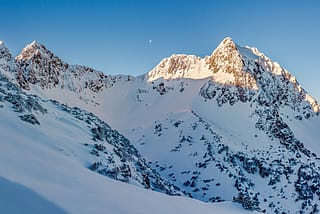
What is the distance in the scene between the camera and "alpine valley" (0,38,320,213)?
906 cm

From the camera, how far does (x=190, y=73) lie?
2295 inches

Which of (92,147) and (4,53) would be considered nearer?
(92,147)

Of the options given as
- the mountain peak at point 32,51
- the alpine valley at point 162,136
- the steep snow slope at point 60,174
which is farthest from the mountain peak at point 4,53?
the steep snow slope at point 60,174

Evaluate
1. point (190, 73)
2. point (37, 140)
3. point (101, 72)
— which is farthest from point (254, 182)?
point (101, 72)

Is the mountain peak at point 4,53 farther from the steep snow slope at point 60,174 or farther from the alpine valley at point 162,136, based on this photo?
the steep snow slope at point 60,174

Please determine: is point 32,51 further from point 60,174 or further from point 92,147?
point 60,174

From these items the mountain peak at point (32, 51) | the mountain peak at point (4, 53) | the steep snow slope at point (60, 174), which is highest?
the mountain peak at point (32, 51)

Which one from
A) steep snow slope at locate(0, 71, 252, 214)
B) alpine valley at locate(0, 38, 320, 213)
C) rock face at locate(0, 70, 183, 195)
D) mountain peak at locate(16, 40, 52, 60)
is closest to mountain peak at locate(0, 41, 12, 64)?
alpine valley at locate(0, 38, 320, 213)

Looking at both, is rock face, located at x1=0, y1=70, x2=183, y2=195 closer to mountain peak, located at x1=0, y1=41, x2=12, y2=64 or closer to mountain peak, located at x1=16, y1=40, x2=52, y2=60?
mountain peak, located at x1=0, y1=41, x2=12, y2=64

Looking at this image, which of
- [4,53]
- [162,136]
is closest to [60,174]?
[162,136]

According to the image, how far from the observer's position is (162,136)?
42.1m

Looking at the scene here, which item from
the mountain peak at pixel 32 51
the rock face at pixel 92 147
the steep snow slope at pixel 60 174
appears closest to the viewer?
the steep snow slope at pixel 60 174

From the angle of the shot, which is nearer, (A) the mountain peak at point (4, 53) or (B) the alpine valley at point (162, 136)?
(B) the alpine valley at point (162, 136)

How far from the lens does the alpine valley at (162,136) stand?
9062 mm
